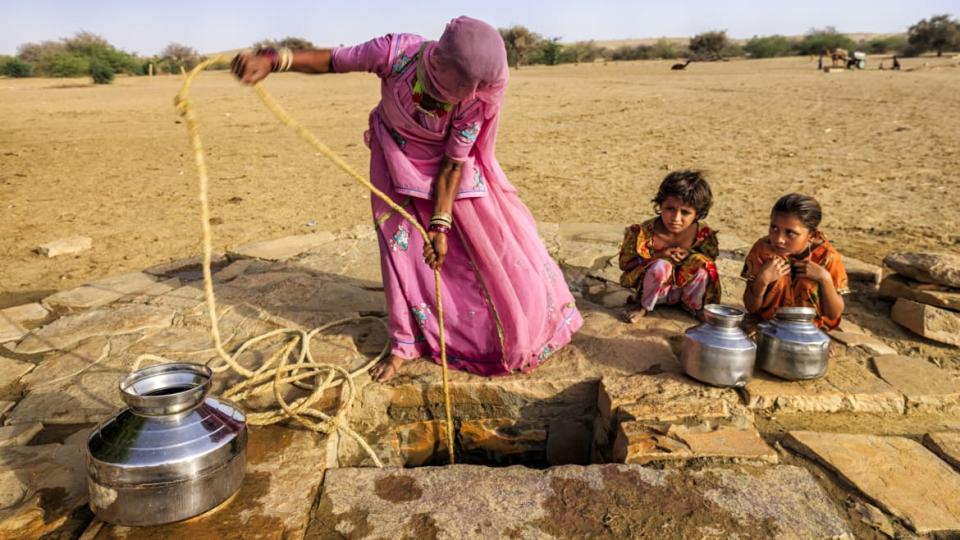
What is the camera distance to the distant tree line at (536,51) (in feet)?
83.5

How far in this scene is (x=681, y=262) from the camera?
3.15 metres

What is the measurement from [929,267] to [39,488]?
3.83m

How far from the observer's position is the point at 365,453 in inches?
94.0

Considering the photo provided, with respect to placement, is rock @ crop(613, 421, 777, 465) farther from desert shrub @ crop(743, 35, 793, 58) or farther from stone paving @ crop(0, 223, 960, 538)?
desert shrub @ crop(743, 35, 793, 58)

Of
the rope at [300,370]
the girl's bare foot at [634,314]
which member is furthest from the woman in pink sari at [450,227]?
the girl's bare foot at [634,314]

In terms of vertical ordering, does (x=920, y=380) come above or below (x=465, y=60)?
below

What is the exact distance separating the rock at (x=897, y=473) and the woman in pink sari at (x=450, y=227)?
1.07 meters

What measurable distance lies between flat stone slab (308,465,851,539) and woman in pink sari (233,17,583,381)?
723mm

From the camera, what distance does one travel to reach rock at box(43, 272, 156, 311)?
3535 mm

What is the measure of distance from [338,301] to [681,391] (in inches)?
71.5

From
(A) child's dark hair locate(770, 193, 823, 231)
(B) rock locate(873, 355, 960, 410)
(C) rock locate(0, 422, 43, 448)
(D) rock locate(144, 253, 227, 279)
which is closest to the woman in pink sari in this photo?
(A) child's dark hair locate(770, 193, 823, 231)

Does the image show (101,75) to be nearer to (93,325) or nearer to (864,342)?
(93,325)

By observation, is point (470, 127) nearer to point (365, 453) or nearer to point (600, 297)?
point (365, 453)

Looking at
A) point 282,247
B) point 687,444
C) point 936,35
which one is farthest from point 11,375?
point 936,35
